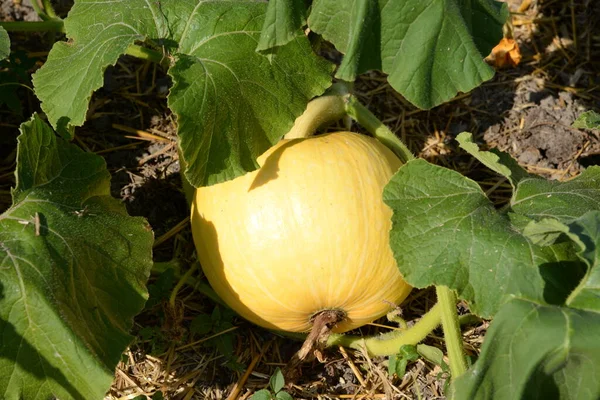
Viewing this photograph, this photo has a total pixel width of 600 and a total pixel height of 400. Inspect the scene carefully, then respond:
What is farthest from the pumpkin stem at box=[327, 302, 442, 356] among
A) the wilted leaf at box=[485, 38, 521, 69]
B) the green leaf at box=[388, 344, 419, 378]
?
the wilted leaf at box=[485, 38, 521, 69]

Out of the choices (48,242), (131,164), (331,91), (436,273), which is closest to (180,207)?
(131,164)

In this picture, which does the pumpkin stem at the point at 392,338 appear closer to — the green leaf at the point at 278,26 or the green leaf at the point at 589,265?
the green leaf at the point at 589,265

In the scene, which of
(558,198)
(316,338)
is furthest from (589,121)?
(316,338)

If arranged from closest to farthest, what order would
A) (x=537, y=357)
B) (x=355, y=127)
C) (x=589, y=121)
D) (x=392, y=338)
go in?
1. (x=537, y=357)
2. (x=589, y=121)
3. (x=392, y=338)
4. (x=355, y=127)

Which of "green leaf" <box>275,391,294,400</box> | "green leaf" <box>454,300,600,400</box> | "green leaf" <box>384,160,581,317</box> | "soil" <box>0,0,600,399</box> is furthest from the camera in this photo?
"soil" <box>0,0,600,399</box>

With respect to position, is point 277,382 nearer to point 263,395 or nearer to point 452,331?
point 263,395

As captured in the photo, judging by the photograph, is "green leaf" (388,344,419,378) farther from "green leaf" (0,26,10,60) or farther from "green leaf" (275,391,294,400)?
"green leaf" (0,26,10,60)
